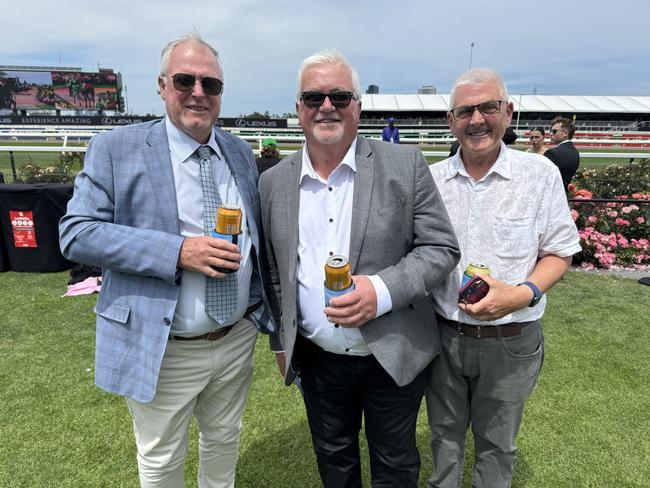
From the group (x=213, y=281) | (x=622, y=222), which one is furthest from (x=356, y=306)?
(x=622, y=222)

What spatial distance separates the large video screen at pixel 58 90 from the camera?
220 ft

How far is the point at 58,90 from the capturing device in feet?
230

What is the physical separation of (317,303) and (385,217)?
0.47m

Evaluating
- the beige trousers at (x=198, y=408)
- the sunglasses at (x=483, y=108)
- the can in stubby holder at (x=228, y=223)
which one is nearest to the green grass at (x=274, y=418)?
the beige trousers at (x=198, y=408)

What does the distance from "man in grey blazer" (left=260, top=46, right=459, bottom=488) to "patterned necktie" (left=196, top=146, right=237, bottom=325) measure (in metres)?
0.24

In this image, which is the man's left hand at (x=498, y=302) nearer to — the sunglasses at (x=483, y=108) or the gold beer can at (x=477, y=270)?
the gold beer can at (x=477, y=270)

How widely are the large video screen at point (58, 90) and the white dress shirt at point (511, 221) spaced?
268 ft

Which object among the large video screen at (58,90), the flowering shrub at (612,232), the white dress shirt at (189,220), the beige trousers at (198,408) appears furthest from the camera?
the large video screen at (58,90)

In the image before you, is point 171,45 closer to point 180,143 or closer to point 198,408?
point 180,143

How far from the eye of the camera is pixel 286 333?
1.95m

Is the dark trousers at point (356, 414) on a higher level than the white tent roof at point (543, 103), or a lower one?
lower

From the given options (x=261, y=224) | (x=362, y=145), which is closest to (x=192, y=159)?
(x=261, y=224)

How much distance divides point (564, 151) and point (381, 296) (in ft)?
17.8

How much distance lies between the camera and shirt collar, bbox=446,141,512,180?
1785mm
